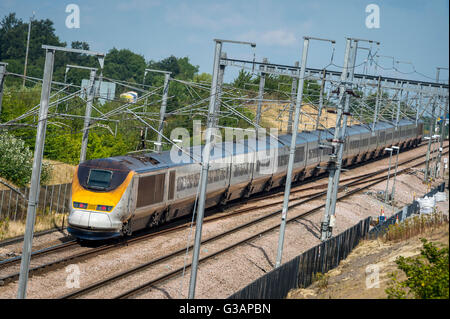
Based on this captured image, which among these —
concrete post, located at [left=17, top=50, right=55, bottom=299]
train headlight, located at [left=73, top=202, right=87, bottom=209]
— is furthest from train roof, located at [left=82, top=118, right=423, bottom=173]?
concrete post, located at [left=17, top=50, right=55, bottom=299]

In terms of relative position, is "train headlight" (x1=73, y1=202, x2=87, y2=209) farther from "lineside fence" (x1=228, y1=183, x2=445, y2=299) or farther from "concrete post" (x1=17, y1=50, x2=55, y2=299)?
"lineside fence" (x1=228, y1=183, x2=445, y2=299)

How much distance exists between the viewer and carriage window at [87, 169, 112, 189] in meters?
21.1

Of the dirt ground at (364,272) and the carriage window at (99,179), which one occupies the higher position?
the carriage window at (99,179)

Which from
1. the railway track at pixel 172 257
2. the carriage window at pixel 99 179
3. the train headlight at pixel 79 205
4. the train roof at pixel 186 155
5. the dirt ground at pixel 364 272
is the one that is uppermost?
the train roof at pixel 186 155

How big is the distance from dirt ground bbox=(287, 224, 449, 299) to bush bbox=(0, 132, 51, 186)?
17558mm

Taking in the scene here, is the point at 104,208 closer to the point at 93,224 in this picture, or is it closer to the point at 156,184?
the point at 93,224

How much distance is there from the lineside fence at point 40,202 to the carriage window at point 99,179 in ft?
16.8

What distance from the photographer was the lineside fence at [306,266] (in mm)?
15122

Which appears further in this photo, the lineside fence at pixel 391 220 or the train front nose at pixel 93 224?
the lineside fence at pixel 391 220

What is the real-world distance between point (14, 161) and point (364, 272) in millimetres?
19329

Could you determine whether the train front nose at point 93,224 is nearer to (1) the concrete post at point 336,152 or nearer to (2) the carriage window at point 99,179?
(2) the carriage window at point 99,179

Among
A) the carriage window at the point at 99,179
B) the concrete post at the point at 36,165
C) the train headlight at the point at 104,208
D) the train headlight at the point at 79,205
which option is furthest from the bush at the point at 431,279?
the train headlight at the point at 79,205

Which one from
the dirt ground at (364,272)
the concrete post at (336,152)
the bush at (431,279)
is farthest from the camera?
the concrete post at (336,152)
